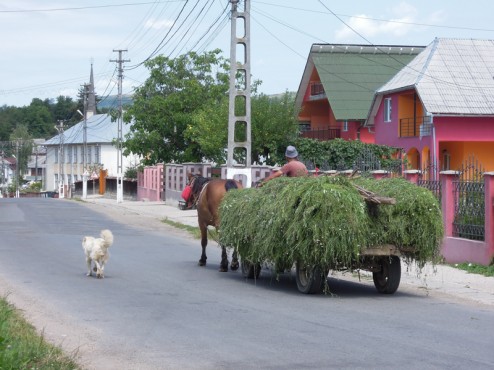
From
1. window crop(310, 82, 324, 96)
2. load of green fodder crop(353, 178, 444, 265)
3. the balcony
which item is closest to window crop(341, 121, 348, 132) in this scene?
window crop(310, 82, 324, 96)

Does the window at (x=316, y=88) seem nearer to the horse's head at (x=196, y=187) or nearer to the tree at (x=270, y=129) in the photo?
the tree at (x=270, y=129)

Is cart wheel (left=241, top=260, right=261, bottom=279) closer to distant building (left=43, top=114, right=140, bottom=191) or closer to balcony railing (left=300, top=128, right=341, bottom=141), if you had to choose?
balcony railing (left=300, top=128, right=341, bottom=141)

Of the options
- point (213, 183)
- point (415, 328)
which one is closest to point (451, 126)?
point (213, 183)

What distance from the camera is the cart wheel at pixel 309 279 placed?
42.3 feet

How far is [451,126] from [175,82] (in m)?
19.6

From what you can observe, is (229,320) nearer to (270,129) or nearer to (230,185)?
(230,185)

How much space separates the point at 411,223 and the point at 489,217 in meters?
4.77

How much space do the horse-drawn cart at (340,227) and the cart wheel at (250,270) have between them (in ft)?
3.05

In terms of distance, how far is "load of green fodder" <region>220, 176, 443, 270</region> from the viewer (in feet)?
39.6

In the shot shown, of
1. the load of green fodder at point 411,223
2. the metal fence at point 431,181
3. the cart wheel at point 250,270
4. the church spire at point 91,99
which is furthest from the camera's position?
the church spire at point 91,99

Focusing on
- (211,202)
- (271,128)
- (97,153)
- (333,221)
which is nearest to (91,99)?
(97,153)

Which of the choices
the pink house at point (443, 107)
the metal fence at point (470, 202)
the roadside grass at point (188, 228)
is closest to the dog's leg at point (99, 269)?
the metal fence at point (470, 202)

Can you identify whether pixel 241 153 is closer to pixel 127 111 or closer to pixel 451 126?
pixel 451 126

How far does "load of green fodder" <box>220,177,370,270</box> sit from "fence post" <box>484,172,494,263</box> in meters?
5.22
